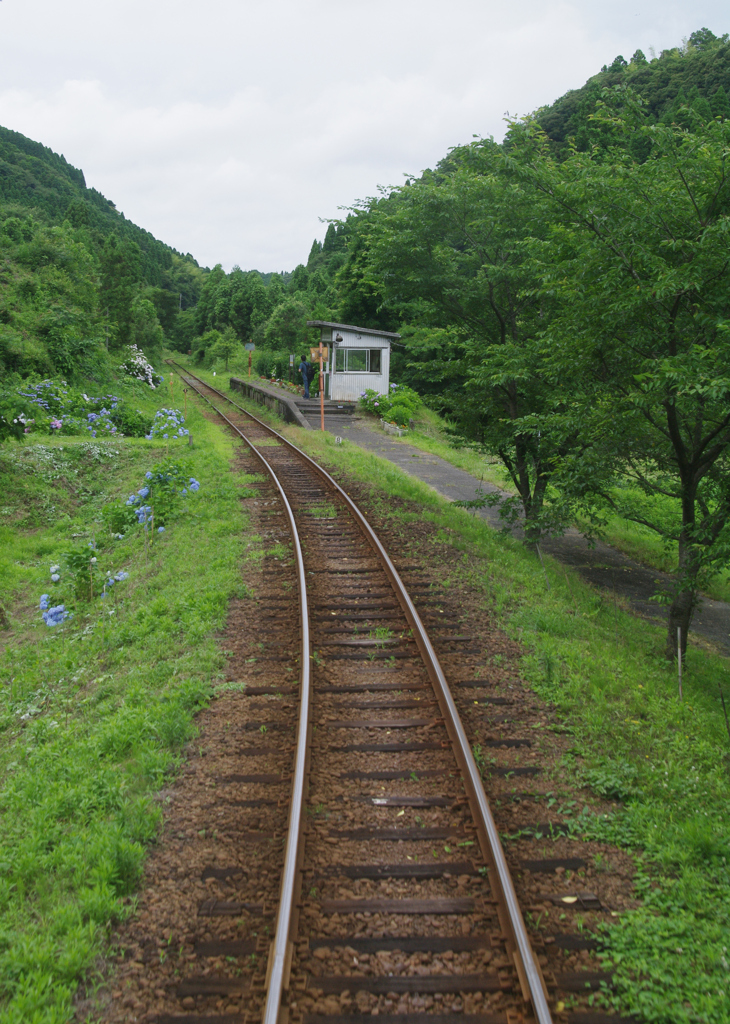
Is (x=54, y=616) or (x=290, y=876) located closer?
(x=290, y=876)

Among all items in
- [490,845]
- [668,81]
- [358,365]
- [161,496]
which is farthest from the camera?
[668,81]

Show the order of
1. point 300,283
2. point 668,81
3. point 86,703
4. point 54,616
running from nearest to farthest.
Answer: point 86,703
point 54,616
point 668,81
point 300,283

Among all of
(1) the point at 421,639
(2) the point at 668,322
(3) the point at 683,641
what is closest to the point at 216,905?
(1) the point at 421,639

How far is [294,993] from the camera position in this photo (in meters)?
2.82

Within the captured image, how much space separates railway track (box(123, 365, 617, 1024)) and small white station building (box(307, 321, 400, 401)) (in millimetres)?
23472

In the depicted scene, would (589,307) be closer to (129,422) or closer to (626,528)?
(626,528)

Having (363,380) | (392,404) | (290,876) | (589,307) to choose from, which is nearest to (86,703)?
(290,876)

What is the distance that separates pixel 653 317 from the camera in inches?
274

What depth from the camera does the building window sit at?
28922 millimetres

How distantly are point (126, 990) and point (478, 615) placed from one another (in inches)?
195

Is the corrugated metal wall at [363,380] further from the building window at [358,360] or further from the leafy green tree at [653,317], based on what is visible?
the leafy green tree at [653,317]

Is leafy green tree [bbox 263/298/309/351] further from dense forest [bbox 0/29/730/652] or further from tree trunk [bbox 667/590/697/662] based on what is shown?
tree trunk [bbox 667/590/697/662]

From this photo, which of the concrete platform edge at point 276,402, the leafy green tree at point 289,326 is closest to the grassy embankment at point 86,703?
the concrete platform edge at point 276,402

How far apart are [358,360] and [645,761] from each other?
26133 mm
